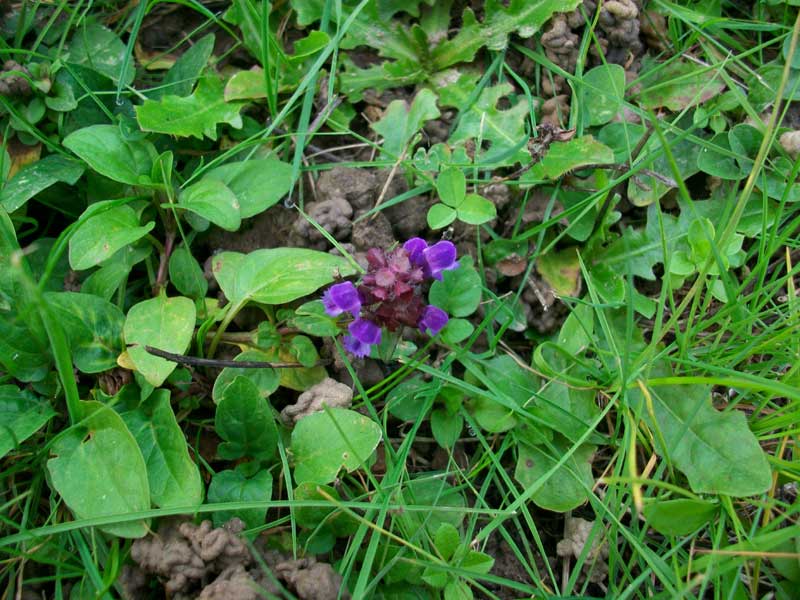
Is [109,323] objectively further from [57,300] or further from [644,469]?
[644,469]

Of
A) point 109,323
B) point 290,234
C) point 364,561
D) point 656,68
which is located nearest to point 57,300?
point 109,323

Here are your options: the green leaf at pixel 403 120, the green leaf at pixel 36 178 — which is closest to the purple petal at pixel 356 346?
the green leaf at pixel 403 120

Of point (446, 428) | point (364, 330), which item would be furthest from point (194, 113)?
point (446, 428)

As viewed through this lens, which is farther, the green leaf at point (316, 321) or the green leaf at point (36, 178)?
the green leaf at point (36, 178)

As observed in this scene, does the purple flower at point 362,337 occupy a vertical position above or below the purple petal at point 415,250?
below

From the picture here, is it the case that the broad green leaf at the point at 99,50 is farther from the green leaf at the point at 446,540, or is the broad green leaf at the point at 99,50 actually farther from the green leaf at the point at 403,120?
the green leaf at the point at 446,540
